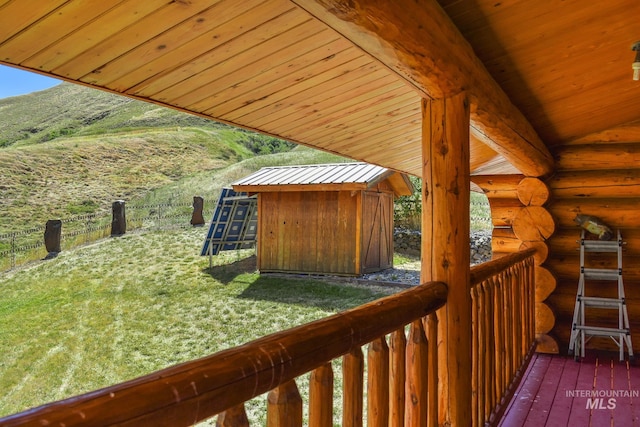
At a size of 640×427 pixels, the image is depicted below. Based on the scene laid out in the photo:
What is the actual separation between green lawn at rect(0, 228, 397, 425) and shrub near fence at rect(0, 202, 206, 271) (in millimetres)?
1072

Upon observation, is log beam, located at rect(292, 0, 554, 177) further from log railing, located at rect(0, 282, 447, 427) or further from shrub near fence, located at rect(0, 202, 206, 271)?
shrub near fence, located at rect(0, 202, 206, 271)

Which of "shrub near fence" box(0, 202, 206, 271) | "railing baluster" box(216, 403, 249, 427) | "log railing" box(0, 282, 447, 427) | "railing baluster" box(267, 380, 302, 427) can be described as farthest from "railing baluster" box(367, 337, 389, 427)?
"shrub near fence" box(0, 202, 206, 271)

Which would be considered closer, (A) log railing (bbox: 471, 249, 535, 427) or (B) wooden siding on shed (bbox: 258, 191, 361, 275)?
(A) log railing (bbox: 471, 249, 535, 427)

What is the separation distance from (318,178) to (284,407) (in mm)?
10731

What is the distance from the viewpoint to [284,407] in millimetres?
977

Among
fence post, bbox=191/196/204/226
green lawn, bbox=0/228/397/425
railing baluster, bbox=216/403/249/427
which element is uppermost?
fence post, bbox=191/196/204/226

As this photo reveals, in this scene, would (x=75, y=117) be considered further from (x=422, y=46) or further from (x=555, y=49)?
(x=422, y=46)

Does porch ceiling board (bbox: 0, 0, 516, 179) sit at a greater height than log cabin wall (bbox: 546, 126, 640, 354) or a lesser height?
greater

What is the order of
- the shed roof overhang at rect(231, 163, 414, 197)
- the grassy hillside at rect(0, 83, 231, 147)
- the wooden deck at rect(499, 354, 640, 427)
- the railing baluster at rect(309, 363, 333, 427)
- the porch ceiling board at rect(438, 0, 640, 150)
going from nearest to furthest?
the railing baluster at rect(309, 363, 333, 427) < the porch ceiling board at rect(438, 0, 640, 150) < the wooden deck at rect(499, 354, 640, 427) < the shed roof overhang at rect(231, 163, 414, 197) < the grassy hillside at rect(0, 83, 231, 147)

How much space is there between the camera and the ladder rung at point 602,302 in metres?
4.27

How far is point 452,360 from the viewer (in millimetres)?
1996

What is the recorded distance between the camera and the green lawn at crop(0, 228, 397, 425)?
21.2 ft

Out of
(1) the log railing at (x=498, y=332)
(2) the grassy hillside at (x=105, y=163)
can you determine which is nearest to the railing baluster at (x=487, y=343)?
(1) the log railing at (x=498, y=332)

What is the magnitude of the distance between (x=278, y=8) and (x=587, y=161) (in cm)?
423
